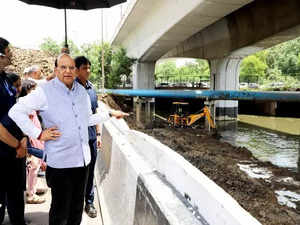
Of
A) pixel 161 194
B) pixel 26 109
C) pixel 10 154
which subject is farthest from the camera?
pixel 10 154

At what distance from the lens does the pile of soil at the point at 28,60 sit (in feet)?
49.1

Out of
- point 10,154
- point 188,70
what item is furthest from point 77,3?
point 188,70

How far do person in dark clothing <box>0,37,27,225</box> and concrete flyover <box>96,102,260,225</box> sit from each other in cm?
96

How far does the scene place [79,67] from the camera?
10.4 feet

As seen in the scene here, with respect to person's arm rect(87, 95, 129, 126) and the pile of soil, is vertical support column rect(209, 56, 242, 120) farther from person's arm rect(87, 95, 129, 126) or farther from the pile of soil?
person's arm rect(87, 95, 129, 126)

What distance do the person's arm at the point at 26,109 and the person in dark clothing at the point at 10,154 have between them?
39 centimetres

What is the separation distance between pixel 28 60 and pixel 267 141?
1499cm

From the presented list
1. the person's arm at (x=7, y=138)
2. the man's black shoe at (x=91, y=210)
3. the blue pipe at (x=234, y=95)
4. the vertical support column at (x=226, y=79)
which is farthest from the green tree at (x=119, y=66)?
the person's arm at (x=7, y=138)

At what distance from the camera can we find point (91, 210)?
128 inches

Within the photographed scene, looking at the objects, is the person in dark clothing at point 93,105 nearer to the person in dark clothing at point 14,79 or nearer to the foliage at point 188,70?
the person in dark clothing at point 14,79

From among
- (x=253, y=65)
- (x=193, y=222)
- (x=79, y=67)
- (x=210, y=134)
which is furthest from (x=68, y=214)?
(x=253, y=65)

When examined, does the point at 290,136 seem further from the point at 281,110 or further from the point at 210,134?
the point at 281,110

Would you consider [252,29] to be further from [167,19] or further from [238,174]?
[238,174]

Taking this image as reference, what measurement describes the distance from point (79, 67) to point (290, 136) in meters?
16.6
